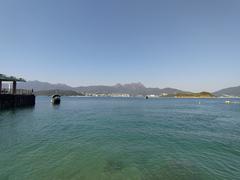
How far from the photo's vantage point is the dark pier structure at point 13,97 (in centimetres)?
3626

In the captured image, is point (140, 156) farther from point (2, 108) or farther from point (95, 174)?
point (2, 108)

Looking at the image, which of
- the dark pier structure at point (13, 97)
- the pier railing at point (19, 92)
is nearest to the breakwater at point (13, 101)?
the dark pier structure at point (13, 97)

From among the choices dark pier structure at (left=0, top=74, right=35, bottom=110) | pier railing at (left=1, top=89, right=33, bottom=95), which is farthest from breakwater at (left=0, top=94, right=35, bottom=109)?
pier railing at (left=1, top=89, right=33, bottom=95)

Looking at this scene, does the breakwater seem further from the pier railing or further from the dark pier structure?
the pier railing

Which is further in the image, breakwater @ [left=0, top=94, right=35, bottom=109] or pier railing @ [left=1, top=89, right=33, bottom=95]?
pier railing @ [left=1, top=89, right=33, bottom=95]

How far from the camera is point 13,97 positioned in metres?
39.5

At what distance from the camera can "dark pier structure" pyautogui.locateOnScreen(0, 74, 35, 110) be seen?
119 feet

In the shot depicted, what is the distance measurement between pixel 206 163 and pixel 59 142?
12054 millimetres

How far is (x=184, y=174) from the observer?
7840mm

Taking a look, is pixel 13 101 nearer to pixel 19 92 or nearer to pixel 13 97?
pixel 13 97

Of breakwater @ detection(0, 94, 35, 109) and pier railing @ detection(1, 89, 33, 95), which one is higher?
pier railing @ detection(1, 89, 33, 95)

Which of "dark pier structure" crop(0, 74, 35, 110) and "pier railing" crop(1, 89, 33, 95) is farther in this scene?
"pier railing" crop(1, 89, 33, 95)

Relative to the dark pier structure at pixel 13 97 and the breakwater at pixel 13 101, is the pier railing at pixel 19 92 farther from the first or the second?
the breakwater at pixel 13 101

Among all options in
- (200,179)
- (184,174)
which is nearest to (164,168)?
(184,174)
